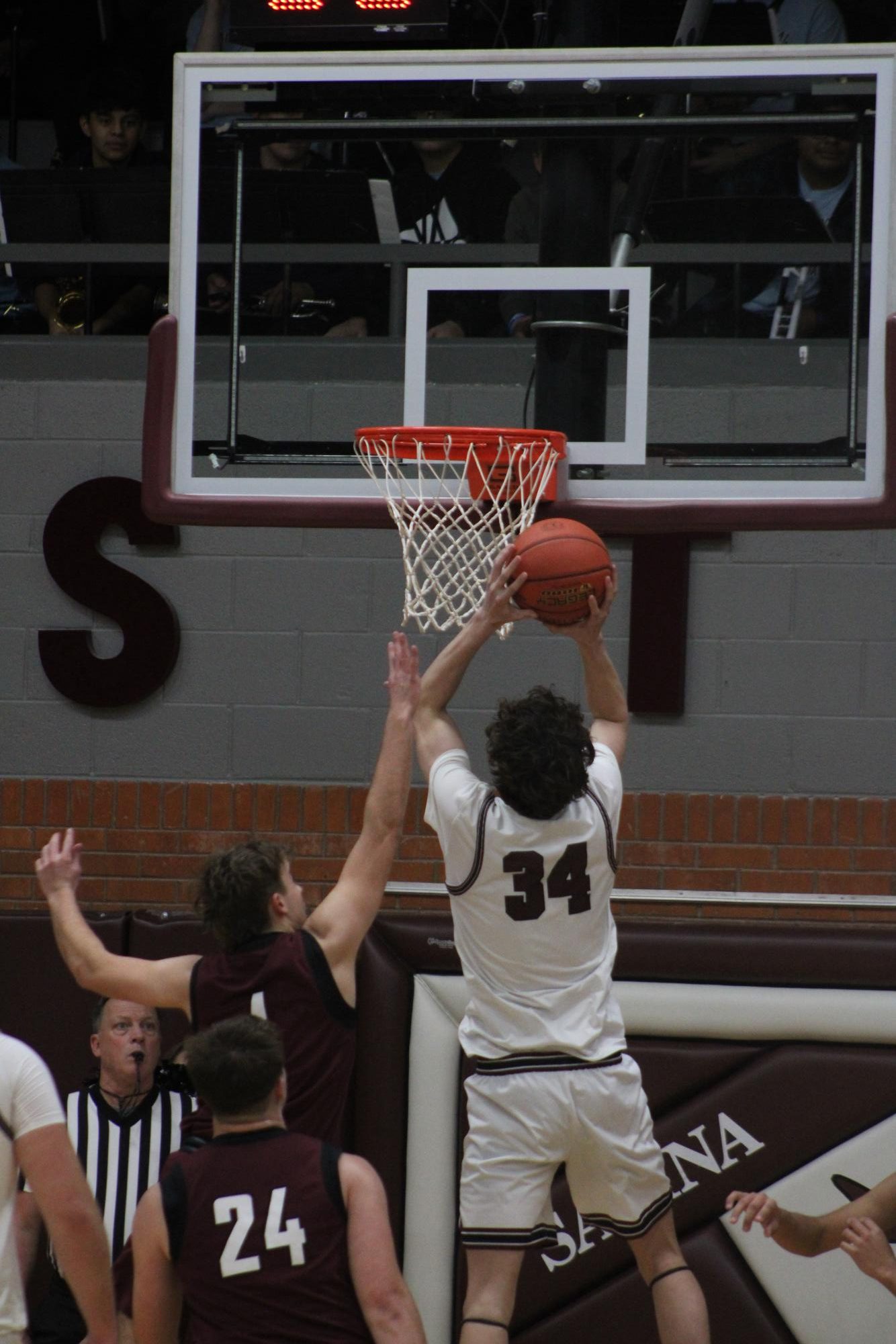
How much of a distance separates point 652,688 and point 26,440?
283 centimetres

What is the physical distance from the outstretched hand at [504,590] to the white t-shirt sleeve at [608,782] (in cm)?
42

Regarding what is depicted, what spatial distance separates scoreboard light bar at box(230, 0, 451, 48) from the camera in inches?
193

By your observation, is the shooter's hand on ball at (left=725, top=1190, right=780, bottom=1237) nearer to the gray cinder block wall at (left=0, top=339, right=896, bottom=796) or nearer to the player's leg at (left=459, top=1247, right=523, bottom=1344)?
the player's leg at (left=459, top=1247, right=523, bottom=1344)

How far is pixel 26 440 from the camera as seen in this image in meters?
6.81

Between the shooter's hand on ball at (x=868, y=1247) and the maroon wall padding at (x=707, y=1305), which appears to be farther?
the maroon wall padding at (x=707, y=1305)

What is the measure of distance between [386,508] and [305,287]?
179 cm

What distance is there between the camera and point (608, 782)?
4.21 meters

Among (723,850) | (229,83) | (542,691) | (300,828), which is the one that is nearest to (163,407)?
(229,83)

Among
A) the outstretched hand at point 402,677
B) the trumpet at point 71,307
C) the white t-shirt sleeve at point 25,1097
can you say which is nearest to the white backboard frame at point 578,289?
the outstretched hand at point 402,677

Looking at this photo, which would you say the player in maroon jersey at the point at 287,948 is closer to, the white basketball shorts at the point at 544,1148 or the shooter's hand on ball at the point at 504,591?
the shooter's hand on ball at the point at 504,591

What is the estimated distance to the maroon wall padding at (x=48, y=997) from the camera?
614 cm

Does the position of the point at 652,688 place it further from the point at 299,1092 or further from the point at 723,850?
the point at 299,1092

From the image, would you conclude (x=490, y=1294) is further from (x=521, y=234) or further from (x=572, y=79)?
(x=572, y=79)

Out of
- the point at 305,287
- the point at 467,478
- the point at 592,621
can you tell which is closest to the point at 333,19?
the point at 305,287
